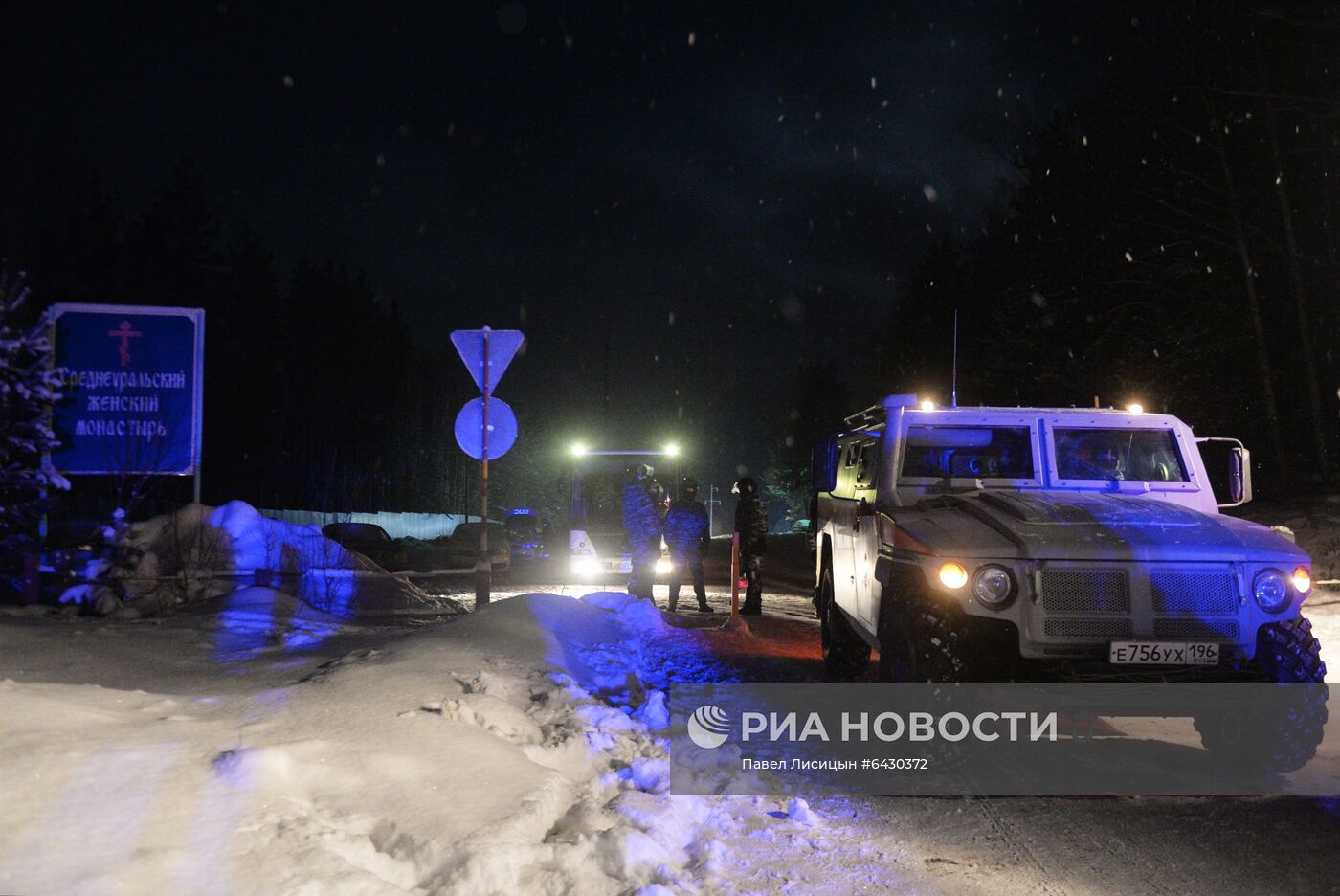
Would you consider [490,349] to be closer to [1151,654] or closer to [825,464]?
[825,464]

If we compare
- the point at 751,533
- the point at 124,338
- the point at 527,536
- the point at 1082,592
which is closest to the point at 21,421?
the point at 124,338

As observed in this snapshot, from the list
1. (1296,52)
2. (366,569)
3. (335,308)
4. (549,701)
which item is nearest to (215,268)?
(335,308)

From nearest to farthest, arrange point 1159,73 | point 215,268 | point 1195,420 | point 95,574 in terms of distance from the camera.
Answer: point 95,574, point 1159,73, point 1195,420, point 215,268

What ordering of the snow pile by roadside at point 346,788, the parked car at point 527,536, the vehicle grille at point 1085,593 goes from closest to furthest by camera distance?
the snow pile by roadside at point 346,788, the vehicle grille at point 1085,593, the parked car at point 527,536

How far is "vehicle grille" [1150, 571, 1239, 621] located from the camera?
5.83m

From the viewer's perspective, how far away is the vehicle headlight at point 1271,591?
19.2 ft

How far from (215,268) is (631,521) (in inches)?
1844

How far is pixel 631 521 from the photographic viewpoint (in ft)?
48.0

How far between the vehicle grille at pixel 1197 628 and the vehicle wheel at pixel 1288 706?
6.7 inches

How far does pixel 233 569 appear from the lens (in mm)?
12539

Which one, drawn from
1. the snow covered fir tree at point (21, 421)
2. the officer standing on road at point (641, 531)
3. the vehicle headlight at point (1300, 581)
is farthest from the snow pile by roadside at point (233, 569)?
the vehicle headlight at point (1300, 581)

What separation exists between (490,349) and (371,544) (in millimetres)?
17014

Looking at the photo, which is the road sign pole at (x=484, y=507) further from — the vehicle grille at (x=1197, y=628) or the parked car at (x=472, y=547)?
the vehicle grille at (x=1197, y=628)

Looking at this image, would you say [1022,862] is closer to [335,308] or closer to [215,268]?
[215,268]
